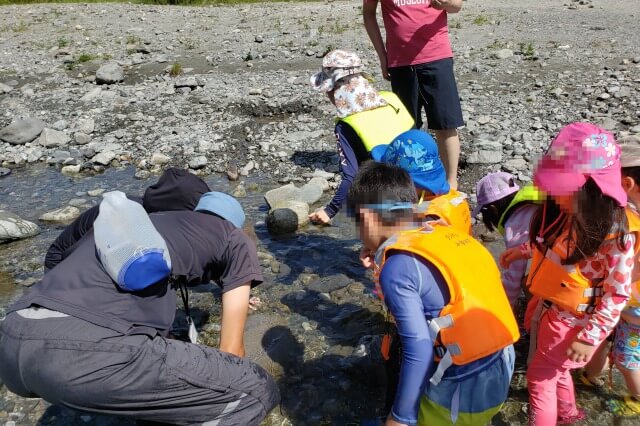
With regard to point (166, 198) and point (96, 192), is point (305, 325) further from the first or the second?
point (96, 192)

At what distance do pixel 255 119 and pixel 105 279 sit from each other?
566 cm

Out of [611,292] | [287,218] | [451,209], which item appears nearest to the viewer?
[611,292]

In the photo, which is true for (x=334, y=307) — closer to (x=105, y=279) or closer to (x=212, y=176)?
(x=105, y=279)

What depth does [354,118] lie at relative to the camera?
3680 mm

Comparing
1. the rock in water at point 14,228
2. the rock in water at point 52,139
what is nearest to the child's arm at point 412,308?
the rock in water at point 14,228

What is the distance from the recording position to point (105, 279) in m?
2.25

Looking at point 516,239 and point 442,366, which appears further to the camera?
point 516,239

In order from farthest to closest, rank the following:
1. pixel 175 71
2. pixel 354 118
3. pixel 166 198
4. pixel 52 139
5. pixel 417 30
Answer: pixel 175 71 → pixel 52 139 → pixel 417 30 → pixel 354 118 → pixel 166 198

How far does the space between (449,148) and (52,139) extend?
217 inches

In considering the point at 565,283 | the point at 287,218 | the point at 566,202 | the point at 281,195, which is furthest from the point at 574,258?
the point at 281,195

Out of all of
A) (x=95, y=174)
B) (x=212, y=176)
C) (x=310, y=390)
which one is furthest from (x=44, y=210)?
(x=310, y=390)

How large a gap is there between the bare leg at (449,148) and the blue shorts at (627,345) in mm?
2212

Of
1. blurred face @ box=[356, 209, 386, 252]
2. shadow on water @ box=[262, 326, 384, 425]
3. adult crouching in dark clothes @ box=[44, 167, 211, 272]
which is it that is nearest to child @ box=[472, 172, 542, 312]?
shadow on water @ box=[262, 326, 384, 425]

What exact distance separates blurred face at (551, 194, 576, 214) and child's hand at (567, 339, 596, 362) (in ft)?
1.96
